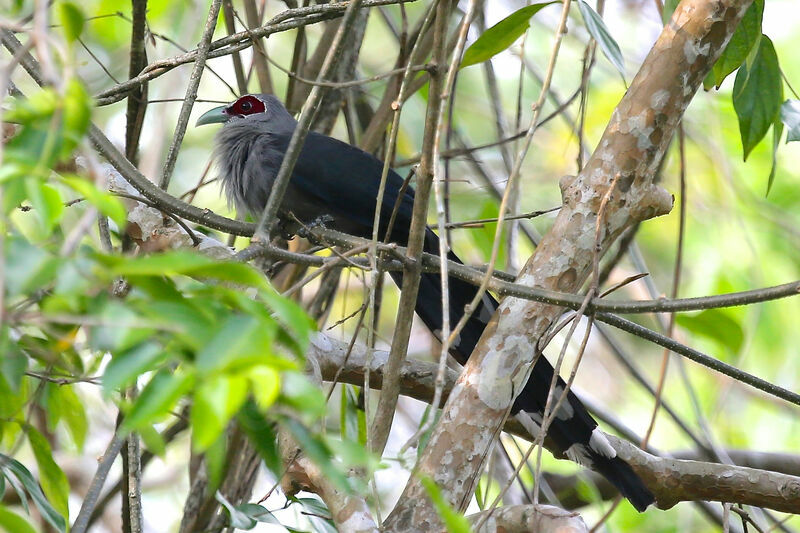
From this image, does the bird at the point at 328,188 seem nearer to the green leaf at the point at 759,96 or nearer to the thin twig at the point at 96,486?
the green leaf at the point at 759,96

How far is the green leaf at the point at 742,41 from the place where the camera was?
8.01ft

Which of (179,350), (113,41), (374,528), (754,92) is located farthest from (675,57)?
(113,41)

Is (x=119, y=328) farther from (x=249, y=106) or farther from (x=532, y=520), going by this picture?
(x=249, y=106)

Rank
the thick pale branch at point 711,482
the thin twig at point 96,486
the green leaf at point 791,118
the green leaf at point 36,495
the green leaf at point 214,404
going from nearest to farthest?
the green leaf at point 214,404 → the thin twig at point 96,486 → the green leaf at point 36,495 → the green leaf at point 791,118 → the thick pale branch at point 711,482

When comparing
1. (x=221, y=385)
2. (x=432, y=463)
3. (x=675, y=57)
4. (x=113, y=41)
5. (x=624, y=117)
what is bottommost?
(x=221, y=385)

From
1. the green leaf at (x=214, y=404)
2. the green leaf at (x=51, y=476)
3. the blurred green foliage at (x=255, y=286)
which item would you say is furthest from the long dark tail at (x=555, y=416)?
the green leaf at (x=214, y=404)

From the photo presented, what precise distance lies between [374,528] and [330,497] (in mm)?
168

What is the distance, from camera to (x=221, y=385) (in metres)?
0.90

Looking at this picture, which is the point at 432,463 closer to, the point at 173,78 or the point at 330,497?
the point at 330,497

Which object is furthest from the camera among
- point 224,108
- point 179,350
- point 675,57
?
point 224,108

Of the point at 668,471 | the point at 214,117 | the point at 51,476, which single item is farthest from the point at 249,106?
the point at 668,471

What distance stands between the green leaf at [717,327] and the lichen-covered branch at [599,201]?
0.94 metres

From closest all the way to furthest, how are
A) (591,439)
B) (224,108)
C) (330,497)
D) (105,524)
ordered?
1. (330,497)
2. (591,439)
3. (224,108)
4. (105,524)

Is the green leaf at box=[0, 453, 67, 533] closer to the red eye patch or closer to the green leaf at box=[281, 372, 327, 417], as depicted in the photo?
the green leaf at box=[281, 372, 327, 417]
